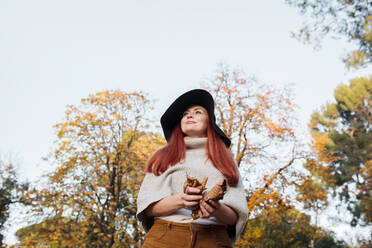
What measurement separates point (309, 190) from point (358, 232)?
534 inches

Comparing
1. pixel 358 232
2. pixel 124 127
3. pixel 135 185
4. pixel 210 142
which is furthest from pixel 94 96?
pixel 358 232

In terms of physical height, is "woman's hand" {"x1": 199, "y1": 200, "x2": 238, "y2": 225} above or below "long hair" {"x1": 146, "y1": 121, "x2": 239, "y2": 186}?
below

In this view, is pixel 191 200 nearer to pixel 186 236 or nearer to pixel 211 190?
pixel 211 190

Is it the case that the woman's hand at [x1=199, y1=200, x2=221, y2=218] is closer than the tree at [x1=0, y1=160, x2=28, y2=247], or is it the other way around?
the woman's hand at [x1=199, y1=200, x2=221, y2=218]

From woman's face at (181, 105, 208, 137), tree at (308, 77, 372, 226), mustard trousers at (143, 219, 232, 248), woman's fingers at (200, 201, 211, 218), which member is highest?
tree at (308, 77, 372, 226)

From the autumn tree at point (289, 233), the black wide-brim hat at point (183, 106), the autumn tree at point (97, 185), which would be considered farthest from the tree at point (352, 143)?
the black wide-brim hat at point (183, 106)

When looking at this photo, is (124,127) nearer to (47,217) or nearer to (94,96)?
(94,96)

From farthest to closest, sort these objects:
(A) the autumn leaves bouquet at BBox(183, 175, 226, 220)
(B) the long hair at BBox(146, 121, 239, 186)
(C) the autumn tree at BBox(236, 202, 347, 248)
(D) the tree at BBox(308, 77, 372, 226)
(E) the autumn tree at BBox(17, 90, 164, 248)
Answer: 1. (D) the tree at BBox(308, 77, 372, 226)
2. (C) the autumn tree at BBox(236, 202, 347, 248)
3. (E) the autumn tree at BBox(17, 90, 164, 248)
4. (B) the long hair at BBox(146, 121, 239, 186)
5. (A) the autumn leaves bouquet at BBox(183, 175, 226, 220)

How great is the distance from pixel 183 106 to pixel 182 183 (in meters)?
0.71

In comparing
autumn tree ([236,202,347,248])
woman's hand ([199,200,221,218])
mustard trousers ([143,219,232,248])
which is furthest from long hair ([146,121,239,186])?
autumn tree ([236,202,347,248])

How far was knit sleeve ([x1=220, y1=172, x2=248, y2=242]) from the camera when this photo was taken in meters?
1.93

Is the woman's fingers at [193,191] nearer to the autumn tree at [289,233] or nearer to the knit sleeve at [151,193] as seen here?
the knit sleeve at [151,193]

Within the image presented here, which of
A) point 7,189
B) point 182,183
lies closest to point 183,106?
point 182,183

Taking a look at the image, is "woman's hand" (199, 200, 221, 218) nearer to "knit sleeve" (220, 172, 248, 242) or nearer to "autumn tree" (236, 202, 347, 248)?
"knit sleeve" (220, 172, 248, 242)
